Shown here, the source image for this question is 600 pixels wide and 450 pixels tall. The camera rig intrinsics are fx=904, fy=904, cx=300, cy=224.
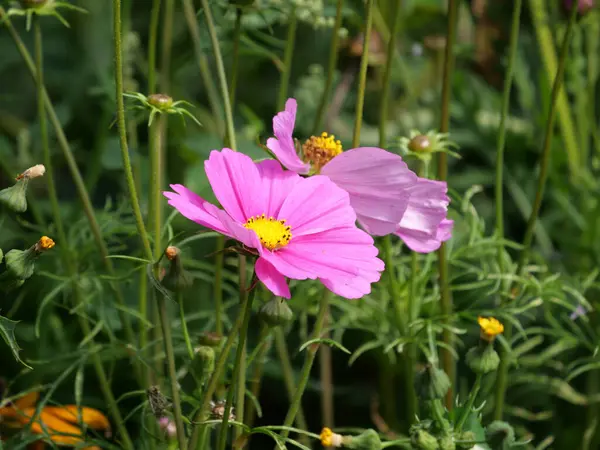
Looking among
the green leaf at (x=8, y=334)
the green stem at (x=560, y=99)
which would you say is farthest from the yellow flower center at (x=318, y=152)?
the green stem at (x=560, y=99)

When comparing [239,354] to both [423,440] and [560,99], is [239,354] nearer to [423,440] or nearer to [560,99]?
[423,440]

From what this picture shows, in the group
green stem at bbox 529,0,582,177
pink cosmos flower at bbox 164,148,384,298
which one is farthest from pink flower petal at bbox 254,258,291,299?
green stem at bbox 529,0,582,177

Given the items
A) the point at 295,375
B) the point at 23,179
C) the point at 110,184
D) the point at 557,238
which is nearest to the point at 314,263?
the point at 23,179

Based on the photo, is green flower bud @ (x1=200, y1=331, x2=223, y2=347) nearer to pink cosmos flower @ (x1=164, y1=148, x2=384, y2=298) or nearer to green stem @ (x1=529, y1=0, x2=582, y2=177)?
pink cosmos flower @ (x1=164, y1=148, x2=384, y2=298)

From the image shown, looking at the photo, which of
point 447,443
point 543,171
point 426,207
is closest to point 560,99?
point 543,171

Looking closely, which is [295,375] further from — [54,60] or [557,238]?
[54,60]

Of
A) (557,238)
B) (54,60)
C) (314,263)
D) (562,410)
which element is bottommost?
(562,410)
